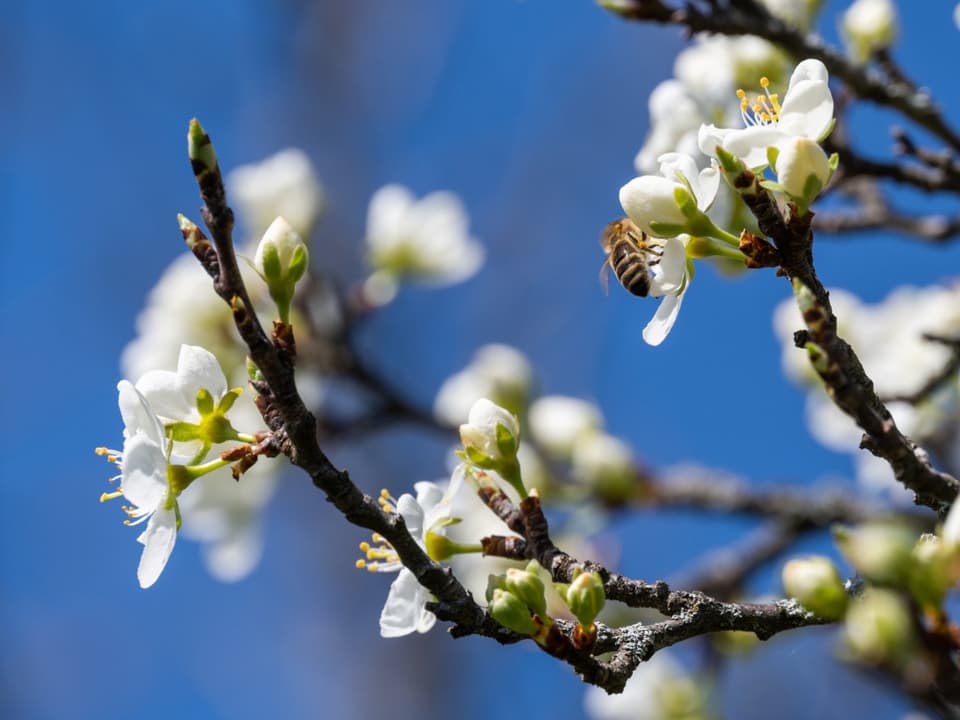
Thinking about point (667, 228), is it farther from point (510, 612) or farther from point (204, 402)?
point (204, 402)

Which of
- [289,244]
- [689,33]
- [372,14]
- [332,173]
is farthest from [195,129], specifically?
[372,14]

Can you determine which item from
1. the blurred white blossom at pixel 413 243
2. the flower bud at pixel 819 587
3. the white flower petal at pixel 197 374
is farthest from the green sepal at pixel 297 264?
the blurred white blossom at pixel 413 243

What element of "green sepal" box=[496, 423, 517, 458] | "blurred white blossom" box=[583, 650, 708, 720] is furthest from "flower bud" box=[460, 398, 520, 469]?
"blurred white blossom" box=[583, 650, 708, 720]

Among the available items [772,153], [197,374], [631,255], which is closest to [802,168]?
[772,153]

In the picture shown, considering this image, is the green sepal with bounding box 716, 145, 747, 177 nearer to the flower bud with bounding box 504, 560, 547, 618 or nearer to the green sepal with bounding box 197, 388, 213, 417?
the flower bud with bounding box 504, 560, 547, 618

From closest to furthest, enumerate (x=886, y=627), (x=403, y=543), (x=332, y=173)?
(x=886, y=627), (x=403, y=543), (x=332, y=173)

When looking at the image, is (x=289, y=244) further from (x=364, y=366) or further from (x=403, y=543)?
(x=364, y=366)

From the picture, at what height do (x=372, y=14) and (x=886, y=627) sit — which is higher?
(x=372, y=14)
